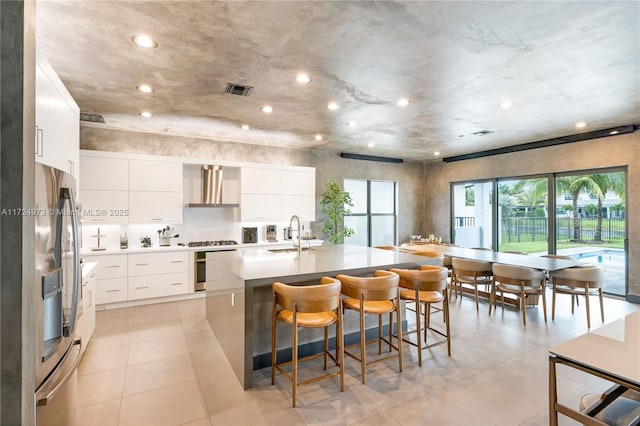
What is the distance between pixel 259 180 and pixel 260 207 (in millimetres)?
527

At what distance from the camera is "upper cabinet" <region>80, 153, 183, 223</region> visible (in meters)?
4.89

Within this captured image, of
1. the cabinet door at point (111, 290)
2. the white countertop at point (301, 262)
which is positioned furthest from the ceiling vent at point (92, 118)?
the white countertop at point (301, 262)

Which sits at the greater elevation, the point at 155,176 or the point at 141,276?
the point at 155,176

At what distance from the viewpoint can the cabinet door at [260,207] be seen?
6.07 m

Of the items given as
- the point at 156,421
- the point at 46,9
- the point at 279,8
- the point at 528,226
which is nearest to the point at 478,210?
the point at 528,226

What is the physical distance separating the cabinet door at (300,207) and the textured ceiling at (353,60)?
72.2 inches

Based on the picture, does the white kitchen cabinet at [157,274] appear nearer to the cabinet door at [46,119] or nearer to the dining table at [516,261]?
the cabinet door at [46,119]

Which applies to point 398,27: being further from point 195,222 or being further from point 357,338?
point 195,222

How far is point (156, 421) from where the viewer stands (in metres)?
2.25

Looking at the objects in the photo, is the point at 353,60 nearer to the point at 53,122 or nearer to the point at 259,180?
the point at 53,122

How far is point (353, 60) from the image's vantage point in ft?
9.62

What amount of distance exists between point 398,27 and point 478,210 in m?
6.52

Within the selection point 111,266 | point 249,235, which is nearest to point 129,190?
point 111,266

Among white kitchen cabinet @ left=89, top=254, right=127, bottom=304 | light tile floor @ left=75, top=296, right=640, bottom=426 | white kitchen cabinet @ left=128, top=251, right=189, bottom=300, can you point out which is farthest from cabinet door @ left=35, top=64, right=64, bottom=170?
white kitchen cabinet @ left=128, top=251, right=189, bottom=300
